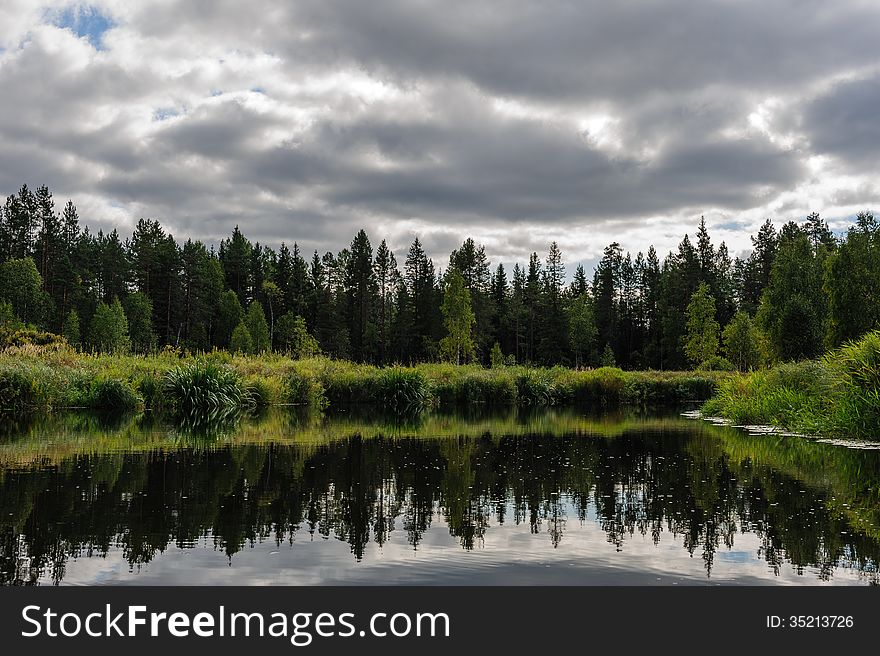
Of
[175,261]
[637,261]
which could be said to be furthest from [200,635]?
[637,261]

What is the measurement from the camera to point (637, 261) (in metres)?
103

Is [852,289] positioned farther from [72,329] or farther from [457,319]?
[72,329]

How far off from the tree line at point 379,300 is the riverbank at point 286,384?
18412 millimetres

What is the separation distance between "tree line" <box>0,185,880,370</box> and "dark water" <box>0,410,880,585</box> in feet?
141

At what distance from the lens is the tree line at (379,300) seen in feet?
211

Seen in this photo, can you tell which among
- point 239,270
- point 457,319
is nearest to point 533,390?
point 457,319

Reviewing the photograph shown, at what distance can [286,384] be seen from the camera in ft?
85.3

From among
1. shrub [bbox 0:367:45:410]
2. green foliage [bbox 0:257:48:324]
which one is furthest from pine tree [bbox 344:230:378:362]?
shrub [bbox 0:367:45:410]

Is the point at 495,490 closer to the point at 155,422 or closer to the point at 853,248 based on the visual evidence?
the point at 155,422

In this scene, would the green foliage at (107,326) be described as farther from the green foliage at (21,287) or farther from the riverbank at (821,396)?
the riverbank at (821,396)

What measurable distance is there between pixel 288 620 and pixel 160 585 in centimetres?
108

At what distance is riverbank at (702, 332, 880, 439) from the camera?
12930mm

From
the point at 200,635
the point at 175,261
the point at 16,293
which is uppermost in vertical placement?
the point at 175,261

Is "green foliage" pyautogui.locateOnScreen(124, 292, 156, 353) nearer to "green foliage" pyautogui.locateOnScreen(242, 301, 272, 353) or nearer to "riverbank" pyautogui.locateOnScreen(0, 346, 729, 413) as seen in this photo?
"green foliage" pyautogui.locateOnScreen(242, 301, 272, 353)
